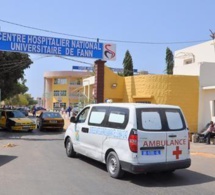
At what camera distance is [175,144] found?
28.7ft

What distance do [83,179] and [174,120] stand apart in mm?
2726

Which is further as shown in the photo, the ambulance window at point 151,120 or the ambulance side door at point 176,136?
the ambulance side door at point 176,136

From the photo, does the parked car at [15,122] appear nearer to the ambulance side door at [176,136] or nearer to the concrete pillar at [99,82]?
the concrete pillar at [99,82]

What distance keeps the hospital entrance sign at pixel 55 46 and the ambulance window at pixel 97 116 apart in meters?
11.6

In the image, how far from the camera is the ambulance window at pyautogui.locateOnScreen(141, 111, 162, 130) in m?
8.43

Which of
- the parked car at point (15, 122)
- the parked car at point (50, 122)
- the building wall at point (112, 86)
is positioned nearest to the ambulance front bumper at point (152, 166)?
the parked car at point (15, 122)

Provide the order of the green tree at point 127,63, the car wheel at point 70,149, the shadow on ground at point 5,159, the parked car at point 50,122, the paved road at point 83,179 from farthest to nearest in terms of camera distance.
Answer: the green tree at point 127,63 → the parked car at point 50,122 → the car wheel at point 70,149 → the shadow on ground at point 5,159 → the paved road at point 83,179

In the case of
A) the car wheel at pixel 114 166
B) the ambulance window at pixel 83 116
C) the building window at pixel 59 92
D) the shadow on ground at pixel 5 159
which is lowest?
the shadow on ground at pixel 5 159

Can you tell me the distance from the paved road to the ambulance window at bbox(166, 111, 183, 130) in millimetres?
1321

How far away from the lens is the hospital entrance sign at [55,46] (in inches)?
800

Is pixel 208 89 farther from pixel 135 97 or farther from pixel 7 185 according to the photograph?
pixel 7 185

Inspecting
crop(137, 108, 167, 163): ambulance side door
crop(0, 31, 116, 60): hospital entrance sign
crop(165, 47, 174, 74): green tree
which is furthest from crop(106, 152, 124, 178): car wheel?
crop(165, 47, 174, 74): green tree

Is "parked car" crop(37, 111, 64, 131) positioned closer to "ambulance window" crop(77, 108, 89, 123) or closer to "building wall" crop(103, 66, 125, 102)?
"building wall" crop(103, 66, 125, 102)

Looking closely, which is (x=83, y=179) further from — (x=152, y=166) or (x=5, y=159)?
(x=5, y=159)
